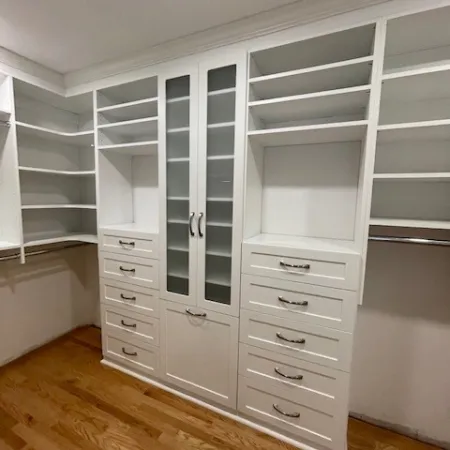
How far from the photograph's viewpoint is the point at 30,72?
82.3 inches

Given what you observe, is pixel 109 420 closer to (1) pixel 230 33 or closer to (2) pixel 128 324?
(2) pixel 128 324

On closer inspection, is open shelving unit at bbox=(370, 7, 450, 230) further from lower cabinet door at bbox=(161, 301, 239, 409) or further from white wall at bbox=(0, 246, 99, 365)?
white wall at bbox=(0, 246, 99, 365)

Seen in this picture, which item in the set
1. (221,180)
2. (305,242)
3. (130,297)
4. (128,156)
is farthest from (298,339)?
(128,156)

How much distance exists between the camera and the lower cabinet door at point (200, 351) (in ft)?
5.93

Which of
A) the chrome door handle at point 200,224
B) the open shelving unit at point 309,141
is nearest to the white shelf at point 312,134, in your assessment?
the open shelving unit at point 309,141

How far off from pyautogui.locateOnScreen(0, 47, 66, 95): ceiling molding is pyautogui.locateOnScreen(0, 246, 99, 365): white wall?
1.52m

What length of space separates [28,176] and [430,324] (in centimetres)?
329

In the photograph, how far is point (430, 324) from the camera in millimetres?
1650

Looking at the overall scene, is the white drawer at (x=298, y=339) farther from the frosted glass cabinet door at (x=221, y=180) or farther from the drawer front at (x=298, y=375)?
the frosted glass cabinet door at (x=221, y=180)

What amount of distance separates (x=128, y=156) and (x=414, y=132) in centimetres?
219

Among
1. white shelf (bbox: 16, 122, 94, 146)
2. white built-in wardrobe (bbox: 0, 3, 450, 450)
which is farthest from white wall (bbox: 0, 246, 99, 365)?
white shelf (bbox: 16, 122, 94, 146)

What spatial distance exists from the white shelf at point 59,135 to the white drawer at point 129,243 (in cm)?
90

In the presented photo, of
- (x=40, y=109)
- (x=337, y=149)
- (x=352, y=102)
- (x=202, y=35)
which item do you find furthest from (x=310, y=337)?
(x=40, y=109)

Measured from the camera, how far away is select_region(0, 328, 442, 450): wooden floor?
164 centimetres
